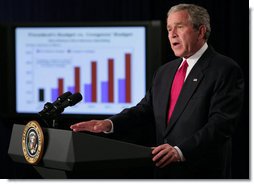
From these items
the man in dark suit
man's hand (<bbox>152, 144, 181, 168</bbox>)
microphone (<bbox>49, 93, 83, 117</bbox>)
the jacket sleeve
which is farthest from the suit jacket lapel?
microphone (<bbox>49, 93, 83, 117</bbox>)

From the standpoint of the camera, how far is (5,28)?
12.5 ft

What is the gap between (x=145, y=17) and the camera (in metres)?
3.92

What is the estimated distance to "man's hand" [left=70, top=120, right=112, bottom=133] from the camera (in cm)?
192

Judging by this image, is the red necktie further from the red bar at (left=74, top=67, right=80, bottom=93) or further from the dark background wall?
the red bar at (left=74, top=67, right=80, bottom=93)

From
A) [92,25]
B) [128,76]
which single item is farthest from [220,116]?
[92,25]

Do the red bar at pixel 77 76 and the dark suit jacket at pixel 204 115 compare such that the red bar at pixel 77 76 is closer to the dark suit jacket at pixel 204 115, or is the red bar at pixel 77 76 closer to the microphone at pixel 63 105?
the dark suit jacket at pixel 204 115

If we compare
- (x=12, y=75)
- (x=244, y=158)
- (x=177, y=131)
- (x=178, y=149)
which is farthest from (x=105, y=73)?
(x=178, y=149)

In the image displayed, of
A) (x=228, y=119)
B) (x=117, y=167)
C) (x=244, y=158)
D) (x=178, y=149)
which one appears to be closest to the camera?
(x=117, y=167)

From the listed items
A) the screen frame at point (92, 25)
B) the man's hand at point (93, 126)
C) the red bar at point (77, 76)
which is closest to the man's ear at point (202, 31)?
the man's hand at point (93, 126)

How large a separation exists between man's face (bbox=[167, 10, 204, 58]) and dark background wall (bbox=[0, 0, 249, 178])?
58.9 inches

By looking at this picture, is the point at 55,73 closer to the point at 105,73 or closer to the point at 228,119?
the point at 105,73

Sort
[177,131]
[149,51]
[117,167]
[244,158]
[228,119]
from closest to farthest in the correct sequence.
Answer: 1. [117,167]
2. [228,119]
3. [177,131]
4. [149,51]
5. [244,158]

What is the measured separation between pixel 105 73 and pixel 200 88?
1715mm

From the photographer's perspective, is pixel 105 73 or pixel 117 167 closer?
pixel 117 167
